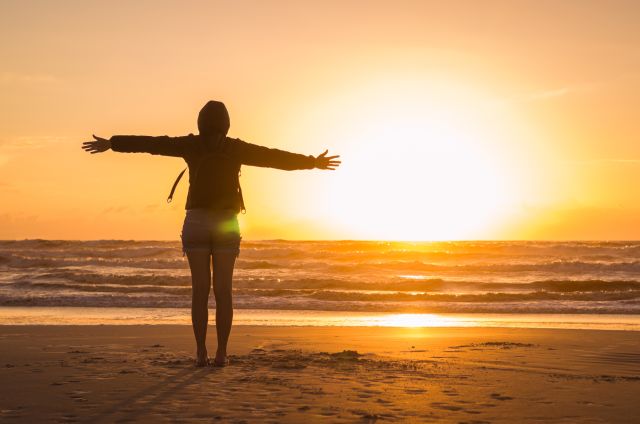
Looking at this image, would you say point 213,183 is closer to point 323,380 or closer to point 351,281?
point 323,380

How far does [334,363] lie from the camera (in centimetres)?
664

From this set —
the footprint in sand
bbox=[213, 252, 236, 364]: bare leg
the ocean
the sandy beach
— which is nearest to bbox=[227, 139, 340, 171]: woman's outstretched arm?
bbox=[213, 252, 236, 364]: bare leg

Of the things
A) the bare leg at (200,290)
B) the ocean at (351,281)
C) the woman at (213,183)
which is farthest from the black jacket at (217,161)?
the ocean at (351,281)

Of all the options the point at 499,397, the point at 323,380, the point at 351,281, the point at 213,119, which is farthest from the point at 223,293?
the point at 351,281

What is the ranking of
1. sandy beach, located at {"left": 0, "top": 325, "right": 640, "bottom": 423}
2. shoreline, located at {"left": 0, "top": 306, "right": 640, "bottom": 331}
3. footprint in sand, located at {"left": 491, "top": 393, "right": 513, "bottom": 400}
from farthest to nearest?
shoreline, located at {"left": 0, "top": 306, "right": 640, "bottom": 331} < footprint in sand, located at {"left": 491, "top": 393, "right": 513, "bottom": 400} < sandy beach, located at {"left": 0, "top": 325, "right": 640, "bottom": 423}

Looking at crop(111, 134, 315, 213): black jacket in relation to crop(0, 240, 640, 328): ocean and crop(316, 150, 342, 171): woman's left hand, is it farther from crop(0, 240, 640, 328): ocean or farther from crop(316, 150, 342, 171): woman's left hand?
crop(0, 240, 640, 328): ocean

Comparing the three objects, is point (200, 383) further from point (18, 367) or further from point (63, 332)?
point (63, 332)

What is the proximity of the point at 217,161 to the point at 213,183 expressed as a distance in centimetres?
18

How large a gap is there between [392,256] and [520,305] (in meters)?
25.7

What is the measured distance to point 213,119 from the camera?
621 cm

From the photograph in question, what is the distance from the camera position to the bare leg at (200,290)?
6227 mm

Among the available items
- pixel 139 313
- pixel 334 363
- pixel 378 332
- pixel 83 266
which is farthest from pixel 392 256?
pixel 334 363

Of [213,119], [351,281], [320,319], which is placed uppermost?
[213,119]

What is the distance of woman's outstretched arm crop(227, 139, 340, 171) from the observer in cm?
624
